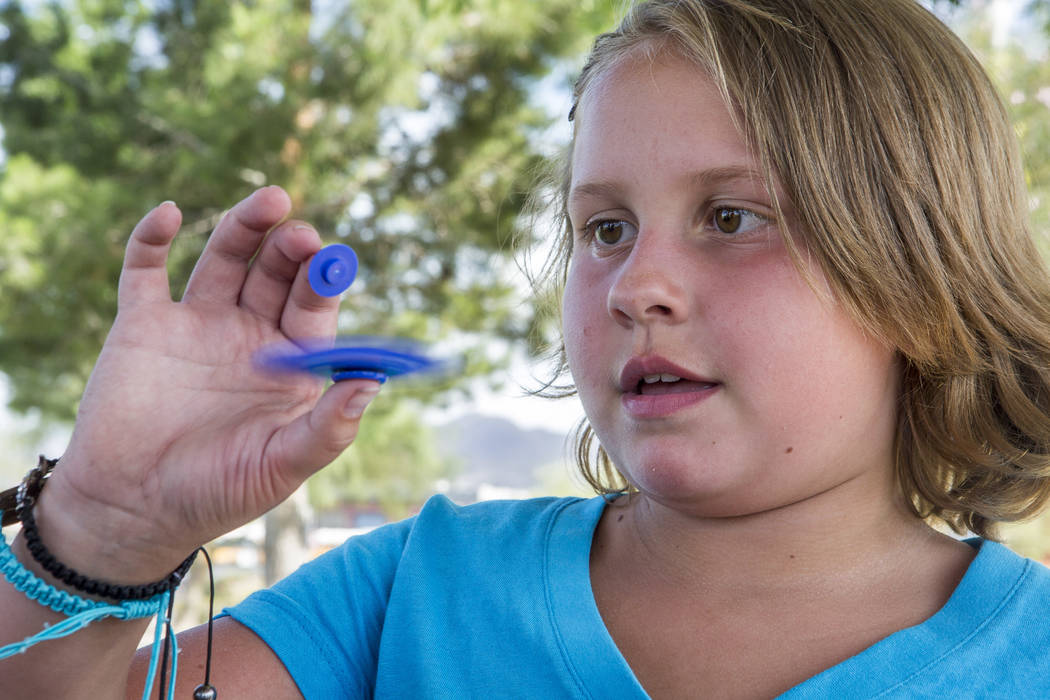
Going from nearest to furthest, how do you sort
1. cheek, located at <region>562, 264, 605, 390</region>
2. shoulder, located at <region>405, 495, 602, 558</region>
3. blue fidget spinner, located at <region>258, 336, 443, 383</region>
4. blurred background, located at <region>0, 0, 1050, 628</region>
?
blue fidget spinner, located at <region>258, 336, 443, 383</region>, cheek, located at <region>562, 264, 605, 390</region>, shoulder, located at <region>405, 495, 602, 558</region>, blurred background, located at <region>0, 0, 1050, 628</region>

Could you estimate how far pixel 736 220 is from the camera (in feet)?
4.06

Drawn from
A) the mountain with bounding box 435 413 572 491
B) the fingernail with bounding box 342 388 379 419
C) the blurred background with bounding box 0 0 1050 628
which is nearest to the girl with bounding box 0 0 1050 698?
the fingernail with bounding box 342 388 379 419

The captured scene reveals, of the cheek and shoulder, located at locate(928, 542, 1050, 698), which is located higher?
the cheek

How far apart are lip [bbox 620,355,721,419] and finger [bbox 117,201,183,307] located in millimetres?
595

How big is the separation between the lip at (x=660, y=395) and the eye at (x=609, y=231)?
0.71 ft

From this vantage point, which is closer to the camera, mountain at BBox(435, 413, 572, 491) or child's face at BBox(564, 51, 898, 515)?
child's face at BBox(564, 51, 898, 515)

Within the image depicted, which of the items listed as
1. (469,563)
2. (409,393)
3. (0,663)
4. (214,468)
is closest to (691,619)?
(469,563)

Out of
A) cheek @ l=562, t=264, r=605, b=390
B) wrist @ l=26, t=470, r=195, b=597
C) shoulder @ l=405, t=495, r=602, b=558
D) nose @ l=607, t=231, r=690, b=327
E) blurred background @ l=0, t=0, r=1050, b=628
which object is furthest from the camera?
blurred background @ l=0, t=0, r=1050, b=628

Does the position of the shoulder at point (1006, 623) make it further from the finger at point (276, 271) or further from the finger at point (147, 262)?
the finger at point (147, 262)

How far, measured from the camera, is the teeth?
1.20 meters

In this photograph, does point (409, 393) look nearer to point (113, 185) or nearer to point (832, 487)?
point (113, 185)

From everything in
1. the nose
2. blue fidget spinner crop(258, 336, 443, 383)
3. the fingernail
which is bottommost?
the fingernail

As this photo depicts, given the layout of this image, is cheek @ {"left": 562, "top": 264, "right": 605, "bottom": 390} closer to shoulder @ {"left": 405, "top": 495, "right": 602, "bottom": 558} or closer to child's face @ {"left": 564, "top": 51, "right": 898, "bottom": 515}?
child's face @ {"left": 564, "top": 51, "right": 898, "bottom": 515}

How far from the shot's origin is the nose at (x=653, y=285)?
3.91 ft
